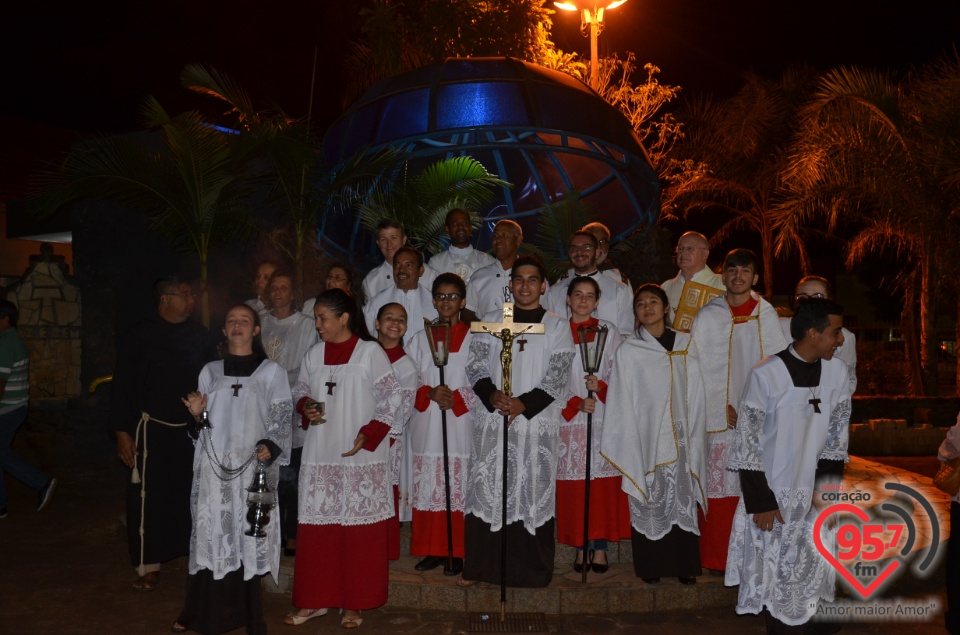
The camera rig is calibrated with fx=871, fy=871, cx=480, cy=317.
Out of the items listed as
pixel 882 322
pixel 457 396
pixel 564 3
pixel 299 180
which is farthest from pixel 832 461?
pixel 882 322

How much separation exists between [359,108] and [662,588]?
7.50m

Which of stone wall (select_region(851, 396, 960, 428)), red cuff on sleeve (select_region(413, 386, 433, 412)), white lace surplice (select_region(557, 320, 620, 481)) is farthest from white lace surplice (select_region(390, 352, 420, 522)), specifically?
stone wall (select_region(851, 396, 960, 428))

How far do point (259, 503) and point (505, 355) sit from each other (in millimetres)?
1709

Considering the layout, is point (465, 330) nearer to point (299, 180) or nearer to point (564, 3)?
point (299, 180)

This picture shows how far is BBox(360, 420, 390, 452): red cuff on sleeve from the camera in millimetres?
5145

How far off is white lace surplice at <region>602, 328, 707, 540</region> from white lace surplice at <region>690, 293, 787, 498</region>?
0.92 feet

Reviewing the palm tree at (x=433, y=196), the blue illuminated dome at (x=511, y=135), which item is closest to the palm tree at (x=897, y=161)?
the blue illuminated dome at (x=511, y=135)

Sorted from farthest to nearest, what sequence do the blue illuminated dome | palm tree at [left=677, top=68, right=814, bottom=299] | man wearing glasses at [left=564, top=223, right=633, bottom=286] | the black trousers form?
palm tree at [left=677, top=68, right=814, bottom=299] → the blue illuminated dome → man wearing glasses at [left=564, top=223, right=633, bottom=286] → the black trousers

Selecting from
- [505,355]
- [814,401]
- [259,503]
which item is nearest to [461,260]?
[505,355]

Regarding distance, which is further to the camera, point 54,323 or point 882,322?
point 882,322

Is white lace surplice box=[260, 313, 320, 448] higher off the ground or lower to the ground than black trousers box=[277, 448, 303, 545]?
higher

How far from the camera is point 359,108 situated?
36.4ft

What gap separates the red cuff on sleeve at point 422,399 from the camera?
6.11 metres
